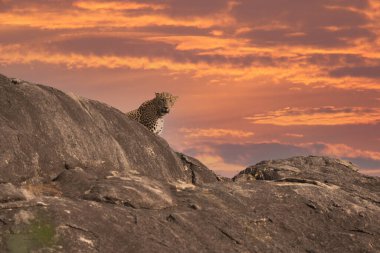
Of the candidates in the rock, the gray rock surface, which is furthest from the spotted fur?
the rock

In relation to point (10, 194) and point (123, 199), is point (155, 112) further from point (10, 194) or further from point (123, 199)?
point (10, 194)

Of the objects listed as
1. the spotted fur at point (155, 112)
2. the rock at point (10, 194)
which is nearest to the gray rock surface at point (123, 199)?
the rock at point (10, 194)

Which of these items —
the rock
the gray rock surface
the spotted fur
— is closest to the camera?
the gray rock surface

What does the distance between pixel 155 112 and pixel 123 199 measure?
1500 centimetres

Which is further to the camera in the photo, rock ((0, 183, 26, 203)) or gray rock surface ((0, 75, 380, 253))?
rock ((0, 183, 26, 203))

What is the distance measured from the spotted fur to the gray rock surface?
7402 mm

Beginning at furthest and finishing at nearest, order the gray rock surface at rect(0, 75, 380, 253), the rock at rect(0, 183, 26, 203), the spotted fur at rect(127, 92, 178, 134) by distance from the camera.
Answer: the spotted fur at rect(127, 92, 178, 134), the rock at rect(0, 183, 26, 203), the gray rock surface at rect(0, 75, 380, 253)

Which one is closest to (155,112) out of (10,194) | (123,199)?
(123,199)

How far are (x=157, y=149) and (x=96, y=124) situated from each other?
9.17 feet

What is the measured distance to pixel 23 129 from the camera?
1797 centimetres

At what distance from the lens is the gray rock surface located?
13938 millimetres

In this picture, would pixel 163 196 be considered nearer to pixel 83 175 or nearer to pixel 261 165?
pixel 83 175

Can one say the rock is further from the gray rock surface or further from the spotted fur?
the spotted fur

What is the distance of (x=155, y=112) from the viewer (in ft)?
101
